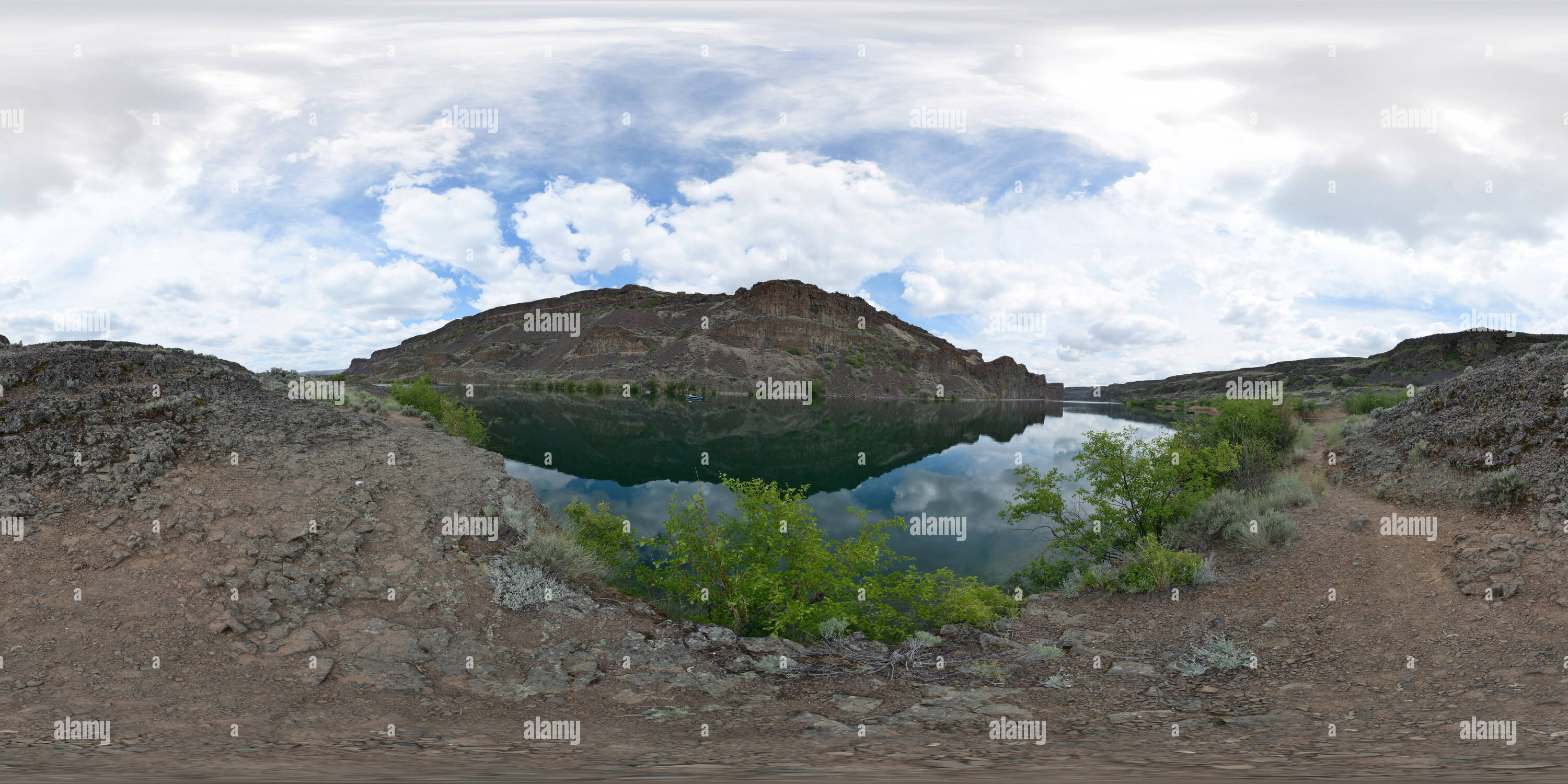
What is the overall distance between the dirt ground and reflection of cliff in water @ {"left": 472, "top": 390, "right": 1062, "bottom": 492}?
18.4 m

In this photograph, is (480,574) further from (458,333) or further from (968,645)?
(458,333)

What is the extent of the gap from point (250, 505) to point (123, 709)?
528cm

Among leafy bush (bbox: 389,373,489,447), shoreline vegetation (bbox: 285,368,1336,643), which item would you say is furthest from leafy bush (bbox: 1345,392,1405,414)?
leafy bush (bbox: 389,373,489,447)

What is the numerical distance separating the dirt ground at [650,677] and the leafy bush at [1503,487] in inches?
20.3

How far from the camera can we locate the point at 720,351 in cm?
12875

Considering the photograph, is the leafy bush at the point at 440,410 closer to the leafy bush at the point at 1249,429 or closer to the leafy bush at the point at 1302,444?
the leafy bush at the point at 1249,429

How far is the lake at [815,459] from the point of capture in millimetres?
20000

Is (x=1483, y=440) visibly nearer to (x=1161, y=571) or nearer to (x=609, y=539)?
(x=1161, y=571)

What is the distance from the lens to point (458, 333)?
19350 centimetres

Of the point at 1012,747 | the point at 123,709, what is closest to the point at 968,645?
the point at 1012,747

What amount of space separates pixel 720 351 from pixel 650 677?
123 m

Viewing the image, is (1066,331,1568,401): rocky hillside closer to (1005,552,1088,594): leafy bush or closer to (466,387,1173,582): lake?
(466,387,1173,582): lake

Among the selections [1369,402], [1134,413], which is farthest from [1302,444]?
[1134,413]

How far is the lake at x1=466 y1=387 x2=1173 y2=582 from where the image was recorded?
2000cm
